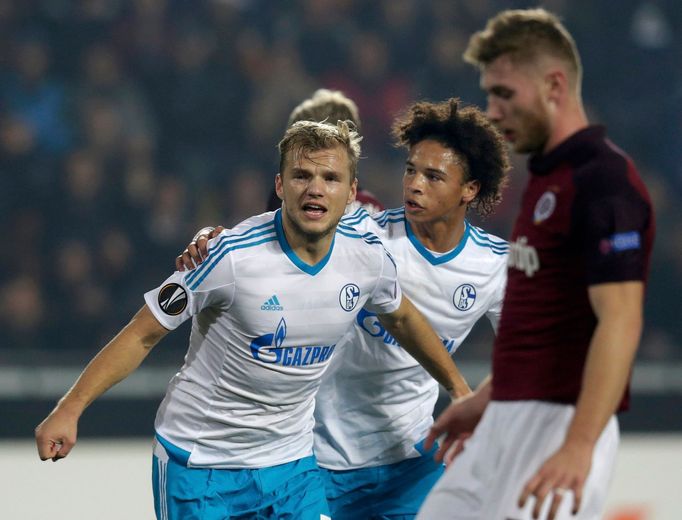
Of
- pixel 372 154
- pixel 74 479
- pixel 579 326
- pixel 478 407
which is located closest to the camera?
pixel 579 326

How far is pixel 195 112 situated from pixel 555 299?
24.5 ft

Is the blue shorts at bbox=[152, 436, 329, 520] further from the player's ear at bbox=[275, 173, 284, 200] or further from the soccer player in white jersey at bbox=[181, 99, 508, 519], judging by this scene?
the player's ear at bbox=[275, 173, 284, 200]

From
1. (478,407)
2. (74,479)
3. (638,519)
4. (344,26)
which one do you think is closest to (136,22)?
(344,26)

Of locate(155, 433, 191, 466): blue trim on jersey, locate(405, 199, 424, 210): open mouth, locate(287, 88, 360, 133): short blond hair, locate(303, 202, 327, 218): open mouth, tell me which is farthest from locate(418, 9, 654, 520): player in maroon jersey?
locate(287, 88, 360, 133): short blond hair

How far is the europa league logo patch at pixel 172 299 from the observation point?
11.7 feet

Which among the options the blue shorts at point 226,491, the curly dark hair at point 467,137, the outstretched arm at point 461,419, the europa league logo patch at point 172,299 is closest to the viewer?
the outstretched arm at point 461,419

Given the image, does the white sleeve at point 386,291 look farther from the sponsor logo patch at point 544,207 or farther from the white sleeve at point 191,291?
the sponsor logo patch at point 544,207

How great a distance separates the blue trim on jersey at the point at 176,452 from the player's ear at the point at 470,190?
1367 mm

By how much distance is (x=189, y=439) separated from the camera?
3.82 metres

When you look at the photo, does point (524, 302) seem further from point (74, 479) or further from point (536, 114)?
point (74, 479)

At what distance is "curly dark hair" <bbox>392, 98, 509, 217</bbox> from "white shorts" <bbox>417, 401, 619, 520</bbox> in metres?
1.58

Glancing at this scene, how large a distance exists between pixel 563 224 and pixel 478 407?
64cm

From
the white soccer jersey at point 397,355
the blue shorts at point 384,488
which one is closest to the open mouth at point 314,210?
the white soccer jersey at point 397,355

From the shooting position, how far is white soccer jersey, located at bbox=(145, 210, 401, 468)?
364 cm
